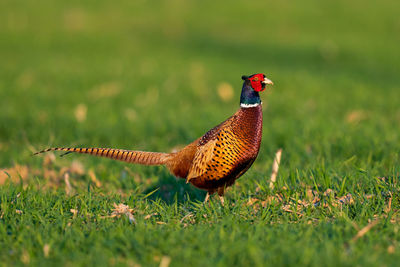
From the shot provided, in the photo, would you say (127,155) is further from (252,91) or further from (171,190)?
(252,91)

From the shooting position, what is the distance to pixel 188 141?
671cm

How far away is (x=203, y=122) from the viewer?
24.1 ft

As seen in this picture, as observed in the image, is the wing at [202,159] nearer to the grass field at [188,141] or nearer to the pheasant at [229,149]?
the pheasant at [229,149]

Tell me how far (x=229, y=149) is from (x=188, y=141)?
2.70 m

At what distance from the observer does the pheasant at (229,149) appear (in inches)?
159

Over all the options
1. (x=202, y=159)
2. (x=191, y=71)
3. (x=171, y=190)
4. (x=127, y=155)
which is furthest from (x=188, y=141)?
(x=191, y=71)

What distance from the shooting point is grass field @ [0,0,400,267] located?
3131 mm

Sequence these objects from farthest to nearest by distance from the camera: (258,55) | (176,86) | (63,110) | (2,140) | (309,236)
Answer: (258,55), (176,86), (63,110), (2,140), (309,236)

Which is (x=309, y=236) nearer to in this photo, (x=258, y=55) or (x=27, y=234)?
(x=27, y=234)

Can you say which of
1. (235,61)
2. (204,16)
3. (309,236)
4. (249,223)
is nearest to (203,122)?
(249,223)

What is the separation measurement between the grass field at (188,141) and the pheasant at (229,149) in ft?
0.78

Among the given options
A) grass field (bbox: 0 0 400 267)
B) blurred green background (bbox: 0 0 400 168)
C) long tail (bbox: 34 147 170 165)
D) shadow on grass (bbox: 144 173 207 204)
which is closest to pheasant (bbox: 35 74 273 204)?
long tail (bbox: 34 147 170 165)

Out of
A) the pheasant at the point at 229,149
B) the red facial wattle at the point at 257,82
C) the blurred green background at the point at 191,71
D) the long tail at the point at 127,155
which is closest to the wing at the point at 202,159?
the pheasant at the point at 229,149

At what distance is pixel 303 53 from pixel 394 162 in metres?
11.1
